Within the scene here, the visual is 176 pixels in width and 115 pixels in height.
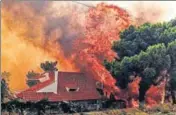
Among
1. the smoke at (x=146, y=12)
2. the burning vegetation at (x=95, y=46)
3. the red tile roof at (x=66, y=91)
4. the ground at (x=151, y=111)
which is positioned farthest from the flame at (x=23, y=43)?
the smoke at (x=146, y=12)

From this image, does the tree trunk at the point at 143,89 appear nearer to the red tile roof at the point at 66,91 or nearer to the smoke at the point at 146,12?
the red tile roof at the point at 66,91

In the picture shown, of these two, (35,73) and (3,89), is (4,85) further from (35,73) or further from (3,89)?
(35,73)

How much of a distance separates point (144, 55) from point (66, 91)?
1.02m

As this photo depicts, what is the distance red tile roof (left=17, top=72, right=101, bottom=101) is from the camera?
181 inches

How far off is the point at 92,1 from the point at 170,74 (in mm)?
1312

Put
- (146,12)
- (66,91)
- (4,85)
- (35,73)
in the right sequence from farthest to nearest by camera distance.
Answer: (146,12) < (66,91) < (35,73) < (4,85)

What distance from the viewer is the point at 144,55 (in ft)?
16.2

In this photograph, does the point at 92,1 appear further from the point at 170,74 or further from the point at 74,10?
the point at 170,74

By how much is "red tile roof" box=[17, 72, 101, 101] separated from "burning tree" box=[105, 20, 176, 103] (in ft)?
1.08

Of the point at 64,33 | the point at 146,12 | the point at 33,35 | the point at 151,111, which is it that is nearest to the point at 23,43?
the point at 33,35

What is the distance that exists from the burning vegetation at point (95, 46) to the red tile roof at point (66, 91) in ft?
0.25

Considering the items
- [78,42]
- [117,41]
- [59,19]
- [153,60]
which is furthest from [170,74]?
[59,19]

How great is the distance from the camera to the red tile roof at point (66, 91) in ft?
15.1

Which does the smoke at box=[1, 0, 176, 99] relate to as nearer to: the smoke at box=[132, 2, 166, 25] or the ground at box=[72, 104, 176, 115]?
the smoke at box=[132, 2, 166, 25]
